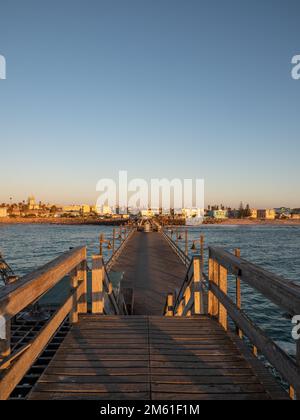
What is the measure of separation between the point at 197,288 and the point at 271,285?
9.83ft

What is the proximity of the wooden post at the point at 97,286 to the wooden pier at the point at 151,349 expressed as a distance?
17mm

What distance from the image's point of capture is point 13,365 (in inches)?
84.4

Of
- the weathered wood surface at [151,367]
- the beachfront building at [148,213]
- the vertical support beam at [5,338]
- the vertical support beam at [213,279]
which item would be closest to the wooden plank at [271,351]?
the weathered wood surface at [151,367]

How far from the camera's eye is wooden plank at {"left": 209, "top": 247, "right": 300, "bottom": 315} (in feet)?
6.80

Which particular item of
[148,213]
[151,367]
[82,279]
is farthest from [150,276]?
[148,213]

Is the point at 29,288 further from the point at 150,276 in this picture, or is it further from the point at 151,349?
the point at 150,276

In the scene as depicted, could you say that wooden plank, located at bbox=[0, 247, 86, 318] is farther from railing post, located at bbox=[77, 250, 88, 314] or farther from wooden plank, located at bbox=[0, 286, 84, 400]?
railing post, located at bbox=[77, 250, 88, 314]

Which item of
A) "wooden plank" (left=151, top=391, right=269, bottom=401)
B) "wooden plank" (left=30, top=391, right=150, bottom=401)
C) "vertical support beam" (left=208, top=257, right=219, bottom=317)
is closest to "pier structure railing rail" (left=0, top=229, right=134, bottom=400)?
"wooden plank" (left=30, top=391, right=150, bottom=401)

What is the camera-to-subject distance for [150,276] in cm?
1412

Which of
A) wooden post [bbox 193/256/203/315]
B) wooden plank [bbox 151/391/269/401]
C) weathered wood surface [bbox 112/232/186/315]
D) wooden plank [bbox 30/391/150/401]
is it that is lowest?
weathered wood surface [bbox 112/232/186/315]

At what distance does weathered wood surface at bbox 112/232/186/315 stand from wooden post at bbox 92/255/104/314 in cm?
491

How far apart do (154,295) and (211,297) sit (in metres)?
6.64
